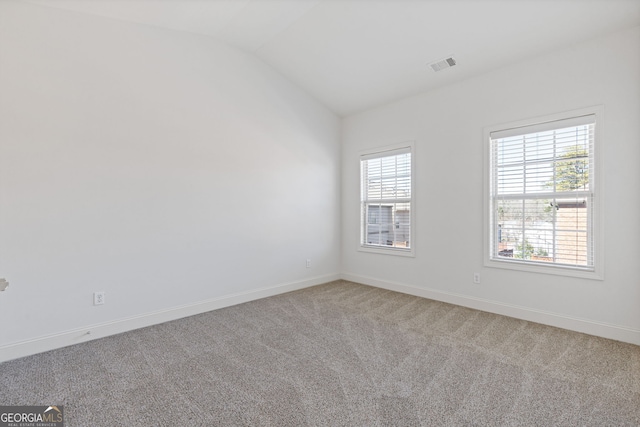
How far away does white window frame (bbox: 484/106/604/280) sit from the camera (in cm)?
287

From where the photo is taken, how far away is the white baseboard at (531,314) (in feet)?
9.09

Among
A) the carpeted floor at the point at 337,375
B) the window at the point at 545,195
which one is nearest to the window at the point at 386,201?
the window at the point at 545,195

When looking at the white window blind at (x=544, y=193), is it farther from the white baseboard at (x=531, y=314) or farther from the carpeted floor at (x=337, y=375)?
the carpeted floor at (x=337, y=375)

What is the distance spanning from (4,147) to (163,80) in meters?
1.50

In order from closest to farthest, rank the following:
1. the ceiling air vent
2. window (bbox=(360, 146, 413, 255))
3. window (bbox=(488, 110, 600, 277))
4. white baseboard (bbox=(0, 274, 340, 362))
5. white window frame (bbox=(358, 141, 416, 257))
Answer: white baseboard (bbox=(0, 274, 340, 362)) < window (bbox=(488, 110, 600, 277)) < the ceiling air vent < white window frame (bbox=(358, 141, 416, 257)) < window (bbox=(360, 146, 413, 255))

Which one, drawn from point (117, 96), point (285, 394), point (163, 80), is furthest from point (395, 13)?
point (285, 394)

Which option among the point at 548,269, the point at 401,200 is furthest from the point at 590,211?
the point at 401,200

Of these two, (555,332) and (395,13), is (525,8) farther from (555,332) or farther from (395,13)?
(555,332)

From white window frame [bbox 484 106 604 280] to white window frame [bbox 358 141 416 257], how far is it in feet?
3.11

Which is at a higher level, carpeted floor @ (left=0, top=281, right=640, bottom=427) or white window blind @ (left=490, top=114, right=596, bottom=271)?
white window blind @ (left=490, top=114, right=596, bottom=271)

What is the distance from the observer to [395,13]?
3.01 m

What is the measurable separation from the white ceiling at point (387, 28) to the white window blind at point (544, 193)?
856 mm

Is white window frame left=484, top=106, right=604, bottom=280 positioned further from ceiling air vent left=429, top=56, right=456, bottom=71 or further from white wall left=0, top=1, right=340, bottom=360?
white wall left=0, top=1, right=340, bottom=360

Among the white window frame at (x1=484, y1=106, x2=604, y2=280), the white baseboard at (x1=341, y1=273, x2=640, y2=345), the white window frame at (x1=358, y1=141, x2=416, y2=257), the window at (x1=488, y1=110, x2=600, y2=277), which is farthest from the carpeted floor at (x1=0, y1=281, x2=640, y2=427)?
the white window frame at (x1=358, y1=141, x2=416, y2=257)
